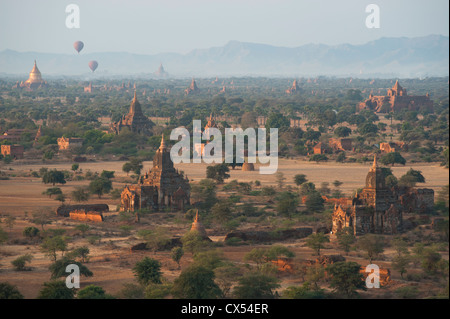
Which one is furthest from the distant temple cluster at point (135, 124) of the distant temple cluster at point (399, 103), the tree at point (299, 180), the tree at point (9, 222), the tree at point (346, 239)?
the tree at point (346, 239)

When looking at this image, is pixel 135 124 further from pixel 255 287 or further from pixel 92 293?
pixel 255 287

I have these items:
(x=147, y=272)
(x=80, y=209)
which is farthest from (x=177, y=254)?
(x=80, y=209)

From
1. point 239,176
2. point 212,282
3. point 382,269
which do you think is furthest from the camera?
point 239,176

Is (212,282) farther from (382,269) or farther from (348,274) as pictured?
(382,269)

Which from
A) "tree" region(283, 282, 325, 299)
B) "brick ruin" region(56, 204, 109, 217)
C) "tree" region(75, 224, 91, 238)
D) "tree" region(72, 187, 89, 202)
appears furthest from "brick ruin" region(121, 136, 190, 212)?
"tree" region(283, 282, 325, 299)
